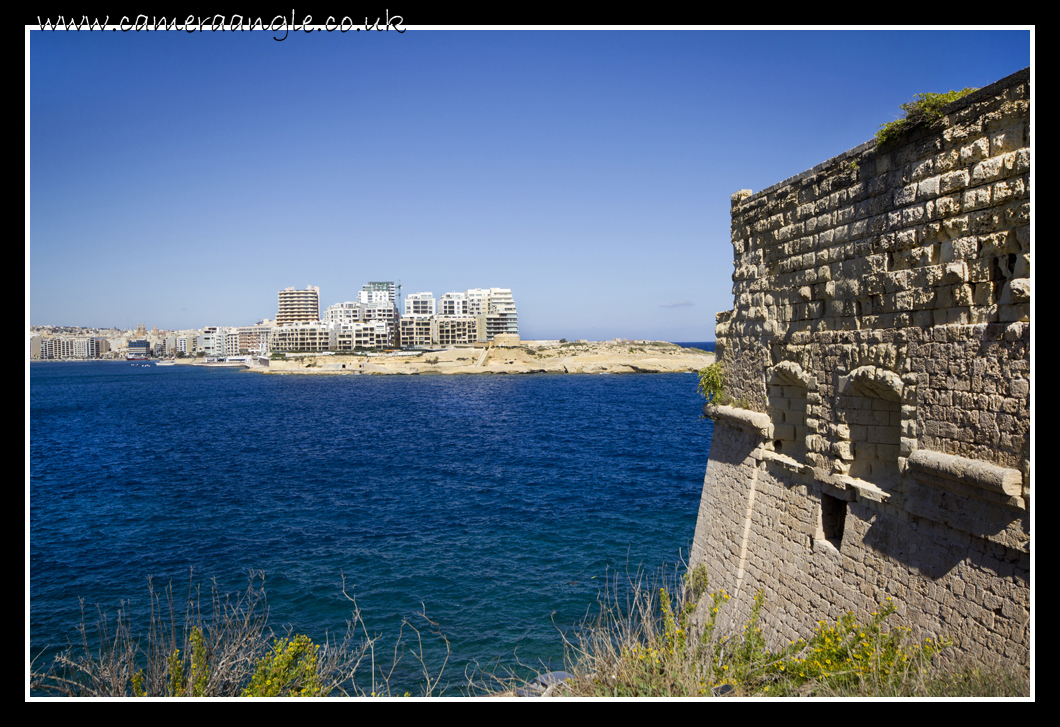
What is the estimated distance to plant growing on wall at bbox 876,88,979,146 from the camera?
16.7ft

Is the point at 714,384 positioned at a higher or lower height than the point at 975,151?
lower

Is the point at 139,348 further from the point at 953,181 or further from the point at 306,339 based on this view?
the point at 953,181

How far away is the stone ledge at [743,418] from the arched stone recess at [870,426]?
3.75 ft

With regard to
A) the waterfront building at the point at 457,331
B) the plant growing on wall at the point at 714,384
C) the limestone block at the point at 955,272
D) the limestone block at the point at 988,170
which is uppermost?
the waterfront building at the point at 457,331

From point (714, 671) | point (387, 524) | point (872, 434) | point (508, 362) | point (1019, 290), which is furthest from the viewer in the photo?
point (508, 362)

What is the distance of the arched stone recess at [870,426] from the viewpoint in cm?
574

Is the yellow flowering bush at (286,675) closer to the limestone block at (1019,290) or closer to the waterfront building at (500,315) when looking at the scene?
the limestone block at (1019,290)

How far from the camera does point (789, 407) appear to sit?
284 inches

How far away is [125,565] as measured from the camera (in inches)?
558

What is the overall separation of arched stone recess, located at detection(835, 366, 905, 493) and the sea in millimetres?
3348

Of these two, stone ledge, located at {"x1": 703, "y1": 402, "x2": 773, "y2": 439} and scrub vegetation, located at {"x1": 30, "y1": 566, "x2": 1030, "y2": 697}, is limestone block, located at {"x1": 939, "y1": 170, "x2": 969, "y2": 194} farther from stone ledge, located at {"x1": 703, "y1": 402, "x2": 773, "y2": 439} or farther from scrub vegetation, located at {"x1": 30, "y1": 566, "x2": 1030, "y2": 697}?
scrub vegetation, located at {"x1": 30, "y1": 566, "x2": 1030, "y2": 697}

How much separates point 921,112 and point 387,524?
15365mm

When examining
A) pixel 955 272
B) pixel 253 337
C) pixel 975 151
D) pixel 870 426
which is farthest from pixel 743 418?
pixel 253 337

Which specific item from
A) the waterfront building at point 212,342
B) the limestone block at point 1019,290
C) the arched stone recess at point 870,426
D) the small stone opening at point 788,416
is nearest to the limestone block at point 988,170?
the limestone block at point 1019,290
